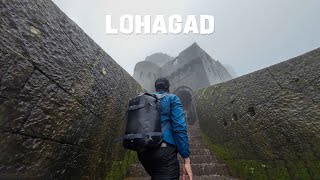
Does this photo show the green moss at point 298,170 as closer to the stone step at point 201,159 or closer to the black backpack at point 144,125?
the stone step at point 201,159

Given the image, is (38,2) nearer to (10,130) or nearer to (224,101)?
(10,130)

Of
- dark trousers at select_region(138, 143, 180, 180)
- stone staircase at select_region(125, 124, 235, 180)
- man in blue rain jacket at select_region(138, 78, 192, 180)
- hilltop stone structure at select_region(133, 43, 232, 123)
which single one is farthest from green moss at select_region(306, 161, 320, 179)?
hilltop stone structure at select_region(133, 43, 232, 123)

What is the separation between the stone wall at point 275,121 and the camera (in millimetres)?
3156

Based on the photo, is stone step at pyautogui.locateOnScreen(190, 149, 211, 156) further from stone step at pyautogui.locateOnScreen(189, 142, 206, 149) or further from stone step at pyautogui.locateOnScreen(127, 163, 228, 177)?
stone step at pyautogui.locateOnScreen(127, 163, 228, 177)

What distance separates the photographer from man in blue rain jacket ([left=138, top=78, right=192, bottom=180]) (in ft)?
6.90

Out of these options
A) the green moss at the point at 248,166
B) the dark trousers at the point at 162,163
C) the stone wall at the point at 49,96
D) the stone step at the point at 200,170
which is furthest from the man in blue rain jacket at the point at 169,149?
the stone step at the point at 200,170

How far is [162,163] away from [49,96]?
133 cm

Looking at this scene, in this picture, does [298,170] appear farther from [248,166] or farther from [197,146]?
[197,146]

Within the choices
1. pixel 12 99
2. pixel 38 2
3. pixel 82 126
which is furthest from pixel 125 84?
pixel 12 99

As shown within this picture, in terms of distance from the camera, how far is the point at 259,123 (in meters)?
4.03

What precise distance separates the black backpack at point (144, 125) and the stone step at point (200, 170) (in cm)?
239

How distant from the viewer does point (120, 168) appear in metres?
4.04

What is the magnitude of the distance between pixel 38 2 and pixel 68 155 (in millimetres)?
1694

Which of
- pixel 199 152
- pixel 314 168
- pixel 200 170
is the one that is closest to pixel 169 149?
pixel 314 168
